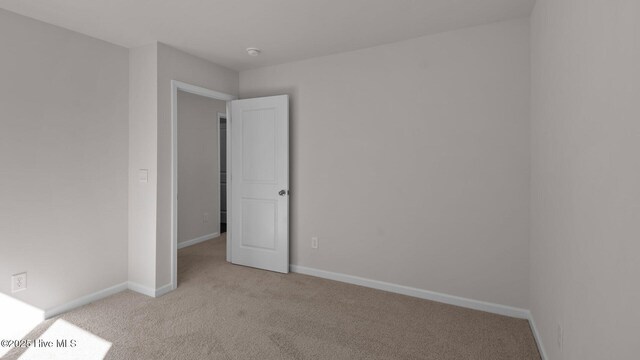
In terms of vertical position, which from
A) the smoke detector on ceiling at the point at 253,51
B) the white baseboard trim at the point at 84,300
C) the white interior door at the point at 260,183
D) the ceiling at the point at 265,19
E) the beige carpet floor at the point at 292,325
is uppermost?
the smoke detector on ceiling at the point at 253,51

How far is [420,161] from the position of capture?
309cm

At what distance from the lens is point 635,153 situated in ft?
3.17

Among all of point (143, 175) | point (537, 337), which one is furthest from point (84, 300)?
point (537, 337)

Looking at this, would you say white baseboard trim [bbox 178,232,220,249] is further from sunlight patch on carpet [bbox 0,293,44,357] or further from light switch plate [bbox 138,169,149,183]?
sunlight patch on carpet [bbox 0,293,44,357]

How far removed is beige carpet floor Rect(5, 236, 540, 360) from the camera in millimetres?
2240

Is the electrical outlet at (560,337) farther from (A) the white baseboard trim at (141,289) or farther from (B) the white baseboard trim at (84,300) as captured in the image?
(B) the white baseboard trim at (84,300)

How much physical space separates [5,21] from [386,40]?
10.2 feet

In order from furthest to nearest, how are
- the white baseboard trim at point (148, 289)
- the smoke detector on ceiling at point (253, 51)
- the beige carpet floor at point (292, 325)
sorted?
the smoke detector on ceiling at point (253, 51) → the white baseboard trim at point (148, 289) → the beige carpet floor at point (292, 325)

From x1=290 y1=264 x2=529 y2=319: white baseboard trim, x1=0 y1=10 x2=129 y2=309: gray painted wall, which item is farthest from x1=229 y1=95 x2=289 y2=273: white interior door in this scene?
x1=0 y1=10 x2=129 y2=309: gray painted wall

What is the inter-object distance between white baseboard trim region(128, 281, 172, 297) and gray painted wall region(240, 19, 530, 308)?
1428 millimetres

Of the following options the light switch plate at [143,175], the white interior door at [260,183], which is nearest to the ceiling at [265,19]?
Answer: the white interior door at [260,183]

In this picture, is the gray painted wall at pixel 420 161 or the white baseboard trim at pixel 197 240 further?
the white baseboard trim at pixel 197 240

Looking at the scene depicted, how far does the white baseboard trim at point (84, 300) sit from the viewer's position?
277cm

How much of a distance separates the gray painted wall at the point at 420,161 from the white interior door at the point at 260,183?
17 centimetres
